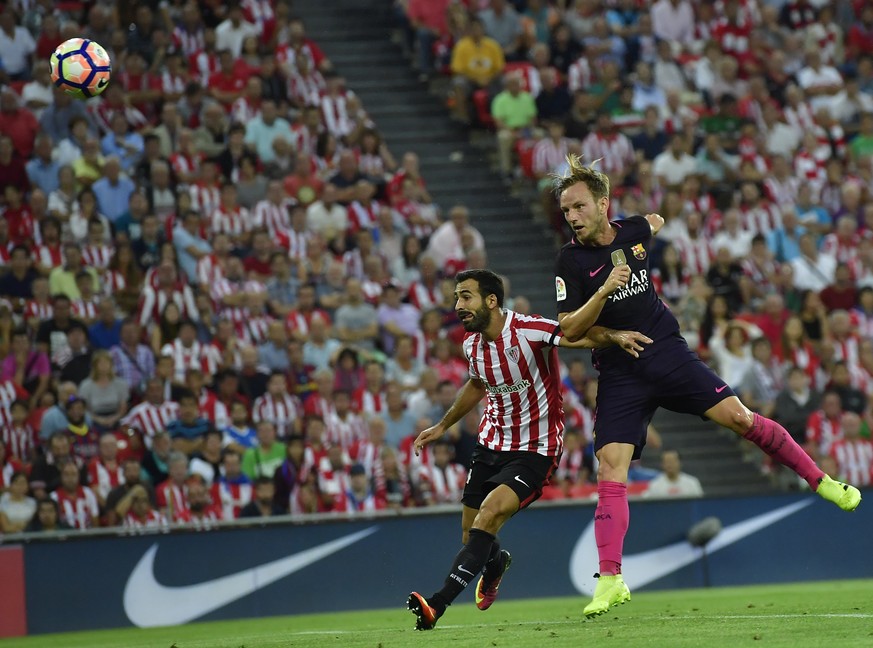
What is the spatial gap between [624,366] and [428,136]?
528 inches

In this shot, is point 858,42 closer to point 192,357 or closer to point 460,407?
point 192,357

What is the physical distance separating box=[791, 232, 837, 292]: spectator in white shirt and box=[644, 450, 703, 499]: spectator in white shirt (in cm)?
435

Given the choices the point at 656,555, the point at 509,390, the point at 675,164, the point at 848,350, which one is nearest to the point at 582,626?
the point at 509,390

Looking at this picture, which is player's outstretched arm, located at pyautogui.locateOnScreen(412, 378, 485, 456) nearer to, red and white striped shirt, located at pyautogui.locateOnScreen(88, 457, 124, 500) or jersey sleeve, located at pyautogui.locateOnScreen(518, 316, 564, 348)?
jersey sleeve, located at pyautogui.locateOnScreen(518, 316, 564, 348)

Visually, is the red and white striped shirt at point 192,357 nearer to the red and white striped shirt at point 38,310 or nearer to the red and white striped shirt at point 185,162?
the red and white striped shirt at point 38,310

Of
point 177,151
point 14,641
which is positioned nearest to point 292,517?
point 14,641

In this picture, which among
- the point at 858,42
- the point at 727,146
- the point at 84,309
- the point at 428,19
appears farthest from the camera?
the point at 858,42

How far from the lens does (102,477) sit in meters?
16.1

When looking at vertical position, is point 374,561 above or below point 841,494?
below

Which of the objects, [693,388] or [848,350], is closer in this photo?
[693,388]

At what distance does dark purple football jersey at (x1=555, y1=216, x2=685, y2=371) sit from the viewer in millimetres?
9648

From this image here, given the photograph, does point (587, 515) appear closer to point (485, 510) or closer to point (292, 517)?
point (292, 517)

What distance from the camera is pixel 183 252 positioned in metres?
18.6

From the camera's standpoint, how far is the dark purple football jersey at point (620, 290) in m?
9.65
